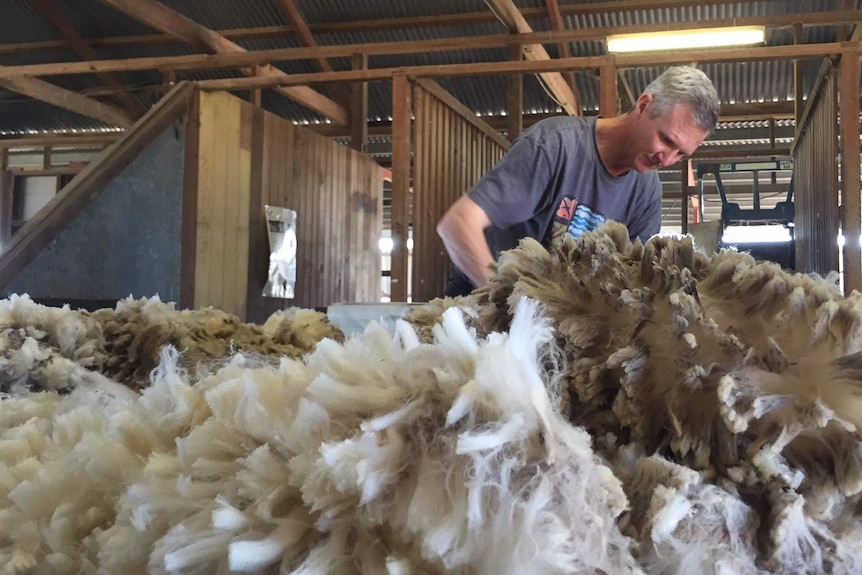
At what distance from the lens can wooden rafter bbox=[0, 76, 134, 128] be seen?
397 centimetres

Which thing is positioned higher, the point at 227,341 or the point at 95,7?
the point at 95,7

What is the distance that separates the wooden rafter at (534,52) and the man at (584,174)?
1691 millimetres

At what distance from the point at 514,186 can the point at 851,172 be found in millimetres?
1415

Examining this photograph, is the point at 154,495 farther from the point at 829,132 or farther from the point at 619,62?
the point at 829,132

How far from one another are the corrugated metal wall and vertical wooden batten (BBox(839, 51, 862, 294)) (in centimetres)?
10

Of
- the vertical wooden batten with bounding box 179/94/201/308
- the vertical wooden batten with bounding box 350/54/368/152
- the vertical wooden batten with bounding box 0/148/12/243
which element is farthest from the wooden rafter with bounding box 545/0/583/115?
the vertical wooden batten with bounding box 0/148/12/243

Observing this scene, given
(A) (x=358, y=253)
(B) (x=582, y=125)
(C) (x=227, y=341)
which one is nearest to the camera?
(C) (x=227, y=341)

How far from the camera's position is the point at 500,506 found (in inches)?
8.9

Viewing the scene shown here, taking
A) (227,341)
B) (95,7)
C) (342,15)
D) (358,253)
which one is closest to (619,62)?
(358,253)

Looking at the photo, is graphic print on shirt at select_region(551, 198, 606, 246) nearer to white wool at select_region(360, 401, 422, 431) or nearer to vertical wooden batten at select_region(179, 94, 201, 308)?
white wool at select_region(360, 401, 422, 431)

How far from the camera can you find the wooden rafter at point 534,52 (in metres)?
3.61

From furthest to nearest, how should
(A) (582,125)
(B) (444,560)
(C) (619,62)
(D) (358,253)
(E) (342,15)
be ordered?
(E) (342,15)
(D) (358,253)
(C) (619,62)
(A) (582,125)
(B) (444,560)

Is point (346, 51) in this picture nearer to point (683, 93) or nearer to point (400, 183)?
point (400, 183)

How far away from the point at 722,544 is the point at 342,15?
4.97 meters
